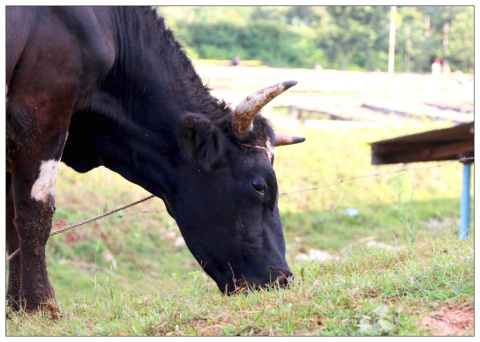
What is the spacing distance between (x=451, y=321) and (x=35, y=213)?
2.57 meters

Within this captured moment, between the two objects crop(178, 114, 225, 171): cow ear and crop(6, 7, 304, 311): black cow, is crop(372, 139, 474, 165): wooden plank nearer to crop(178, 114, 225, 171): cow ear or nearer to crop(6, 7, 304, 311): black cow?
crop(6, 7, 304, 311): black cow

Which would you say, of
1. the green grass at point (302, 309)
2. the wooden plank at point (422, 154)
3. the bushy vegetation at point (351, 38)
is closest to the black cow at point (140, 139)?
the green grass at point (302, 309)

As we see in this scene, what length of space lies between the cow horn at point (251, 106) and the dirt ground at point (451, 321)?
5.61 ft

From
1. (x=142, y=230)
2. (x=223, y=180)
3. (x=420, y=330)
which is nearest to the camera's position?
(x=420, y=330)

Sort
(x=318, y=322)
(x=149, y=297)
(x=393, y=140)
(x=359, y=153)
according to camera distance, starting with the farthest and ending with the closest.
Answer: (x=359, y=153) < (x=393, y=140) < (x=149, y=297) < (x=318, y=322)

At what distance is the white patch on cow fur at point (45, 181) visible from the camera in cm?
430

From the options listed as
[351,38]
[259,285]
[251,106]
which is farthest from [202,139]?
[351,38]

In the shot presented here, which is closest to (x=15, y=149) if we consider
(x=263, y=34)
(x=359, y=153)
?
(x=359, y=153)

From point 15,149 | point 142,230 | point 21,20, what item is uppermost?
point 21,20

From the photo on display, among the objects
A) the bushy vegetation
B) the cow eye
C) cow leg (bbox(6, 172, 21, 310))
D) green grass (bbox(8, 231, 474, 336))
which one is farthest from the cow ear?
the bushy vegetation

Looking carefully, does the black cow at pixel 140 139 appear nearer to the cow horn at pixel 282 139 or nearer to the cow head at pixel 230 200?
the cow head at pixel 230 200

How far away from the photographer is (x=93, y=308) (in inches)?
172

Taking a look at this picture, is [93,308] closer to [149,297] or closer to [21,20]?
[149,297]

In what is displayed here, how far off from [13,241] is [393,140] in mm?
4407
